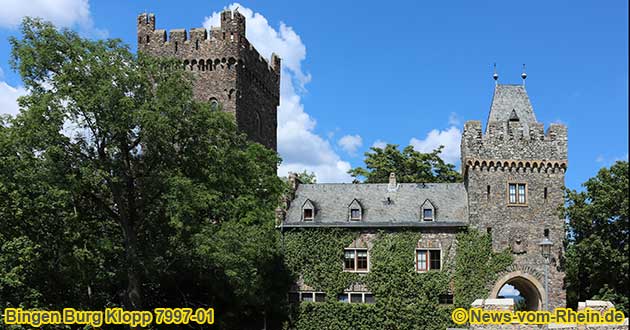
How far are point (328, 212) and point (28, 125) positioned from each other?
16946 millimetres

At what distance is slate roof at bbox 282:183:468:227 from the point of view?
3784 cm

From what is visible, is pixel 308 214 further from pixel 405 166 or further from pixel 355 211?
pixel 405 166

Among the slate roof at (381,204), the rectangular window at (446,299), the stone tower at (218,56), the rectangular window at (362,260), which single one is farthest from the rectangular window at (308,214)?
the stone tower at (218,56)

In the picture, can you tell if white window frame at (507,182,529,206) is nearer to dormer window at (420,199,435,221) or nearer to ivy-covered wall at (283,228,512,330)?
ivy-covered wall at (283,228,512,330)

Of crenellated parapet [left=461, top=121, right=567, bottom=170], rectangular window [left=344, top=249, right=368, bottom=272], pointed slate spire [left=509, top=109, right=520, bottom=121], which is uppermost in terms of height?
pointed slate spire [left=509, top=109, right=520, bottom=121]

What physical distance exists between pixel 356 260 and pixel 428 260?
12.1 ft

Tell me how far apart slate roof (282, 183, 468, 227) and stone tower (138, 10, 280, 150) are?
8642 mm

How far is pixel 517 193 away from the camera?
1479 inches

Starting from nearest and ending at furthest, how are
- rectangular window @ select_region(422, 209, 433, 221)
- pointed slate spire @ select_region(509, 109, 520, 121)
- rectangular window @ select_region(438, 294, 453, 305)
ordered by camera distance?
1. rectangular window @ select_region(438, 294, 453, 305)
2. rectangular window @ select_region(422, 209, 433, 221)
3. pointed slate spire @ select_region(509, 109, 520, 121)

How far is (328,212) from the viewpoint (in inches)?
1531

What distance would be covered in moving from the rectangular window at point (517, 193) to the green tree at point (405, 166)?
52.9ft

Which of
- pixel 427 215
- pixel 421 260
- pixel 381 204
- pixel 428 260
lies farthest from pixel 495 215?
pixel 381 204

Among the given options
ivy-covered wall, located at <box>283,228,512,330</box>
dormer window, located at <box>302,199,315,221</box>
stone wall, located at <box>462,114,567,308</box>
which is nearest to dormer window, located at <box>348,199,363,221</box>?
ivy-covered wall, located at <box>283,228,512,330</box>

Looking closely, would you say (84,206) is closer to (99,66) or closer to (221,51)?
(99,66)
